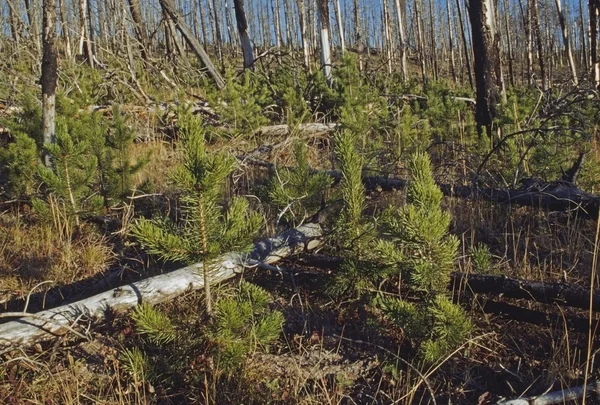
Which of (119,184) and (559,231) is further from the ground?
(119,184)

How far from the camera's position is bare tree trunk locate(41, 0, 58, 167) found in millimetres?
3826

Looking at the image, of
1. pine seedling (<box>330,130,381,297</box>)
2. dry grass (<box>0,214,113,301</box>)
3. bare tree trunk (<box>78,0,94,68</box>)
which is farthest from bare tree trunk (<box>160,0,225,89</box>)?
pine seedling (<box>330,130,381,297</box>)

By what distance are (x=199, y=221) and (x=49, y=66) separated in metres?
2.65

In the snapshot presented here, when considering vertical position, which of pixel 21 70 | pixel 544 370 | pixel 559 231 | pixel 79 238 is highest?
pixel 21 70

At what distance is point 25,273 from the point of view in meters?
3.09

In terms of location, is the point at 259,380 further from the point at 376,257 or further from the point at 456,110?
the point at 456,110

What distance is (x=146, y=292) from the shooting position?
8.01 ft

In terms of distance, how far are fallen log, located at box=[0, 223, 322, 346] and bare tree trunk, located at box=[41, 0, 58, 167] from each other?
1.90 meters

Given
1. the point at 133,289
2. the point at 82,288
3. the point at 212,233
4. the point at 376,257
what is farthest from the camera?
the point at 82,288

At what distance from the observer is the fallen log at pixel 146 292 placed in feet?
7.11

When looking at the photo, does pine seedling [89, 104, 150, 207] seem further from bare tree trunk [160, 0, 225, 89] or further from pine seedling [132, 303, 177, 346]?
bare tree trunk [160, 0, 225, 89]

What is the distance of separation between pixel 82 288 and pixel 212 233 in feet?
4.67

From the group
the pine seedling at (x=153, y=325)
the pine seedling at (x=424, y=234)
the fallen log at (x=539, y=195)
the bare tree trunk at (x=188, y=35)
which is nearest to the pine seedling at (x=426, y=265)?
the pine seedling at (x=424, y=234)

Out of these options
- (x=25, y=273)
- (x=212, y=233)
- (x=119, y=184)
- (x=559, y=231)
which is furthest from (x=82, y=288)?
(x=559, y=231)
